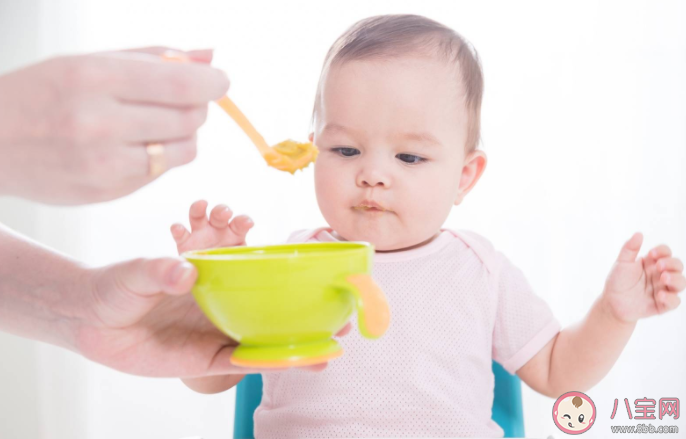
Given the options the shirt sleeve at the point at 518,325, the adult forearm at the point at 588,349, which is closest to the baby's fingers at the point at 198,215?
the shirt sleeve at the point at 518,325

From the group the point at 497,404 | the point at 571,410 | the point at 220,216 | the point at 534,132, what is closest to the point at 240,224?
the point at 220,216

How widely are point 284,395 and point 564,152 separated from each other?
1333mm

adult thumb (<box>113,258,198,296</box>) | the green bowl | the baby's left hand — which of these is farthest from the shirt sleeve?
adult thumb (<box>113,258,198,296</box>)

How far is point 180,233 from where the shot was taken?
1.15 m

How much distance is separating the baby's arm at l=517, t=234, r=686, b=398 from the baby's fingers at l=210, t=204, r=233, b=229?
640 millimetres

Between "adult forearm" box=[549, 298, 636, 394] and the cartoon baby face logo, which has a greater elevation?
"adult forearm" box=[549, 298, 636, 394]

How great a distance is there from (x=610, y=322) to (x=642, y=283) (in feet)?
0.33

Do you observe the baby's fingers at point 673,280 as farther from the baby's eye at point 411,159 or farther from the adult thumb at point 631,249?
the baby's eye at point 411,159

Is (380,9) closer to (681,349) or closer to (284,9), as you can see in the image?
(284,9)

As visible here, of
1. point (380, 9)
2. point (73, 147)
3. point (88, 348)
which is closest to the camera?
point (73, 147)

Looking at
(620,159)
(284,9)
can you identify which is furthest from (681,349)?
(284,9)

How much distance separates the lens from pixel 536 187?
7.21 ft

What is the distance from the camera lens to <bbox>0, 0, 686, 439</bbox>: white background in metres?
2.17

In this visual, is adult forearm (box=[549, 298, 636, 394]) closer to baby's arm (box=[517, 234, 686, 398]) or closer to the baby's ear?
baby's arm (box=[517, 234, 686, 398])
